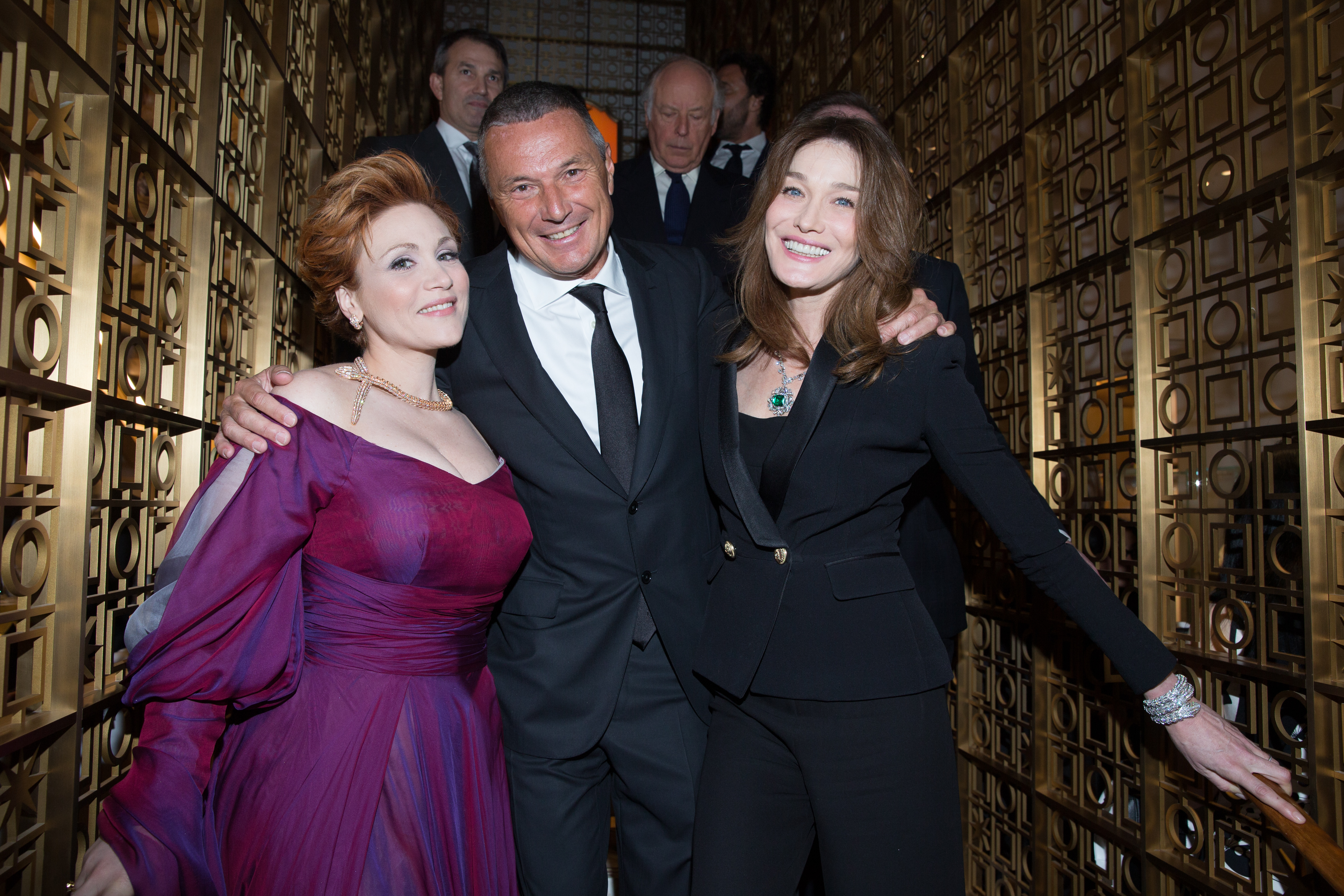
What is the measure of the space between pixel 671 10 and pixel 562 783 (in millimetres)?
6512

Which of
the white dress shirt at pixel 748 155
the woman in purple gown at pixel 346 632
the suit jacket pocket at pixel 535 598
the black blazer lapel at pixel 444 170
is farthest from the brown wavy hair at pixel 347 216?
the white dress shirt at pixel 748 155

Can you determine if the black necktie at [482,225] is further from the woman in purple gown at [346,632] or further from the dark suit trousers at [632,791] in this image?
the dark suit trousers at [632,791]

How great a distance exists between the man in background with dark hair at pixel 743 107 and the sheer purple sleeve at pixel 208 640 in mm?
2796

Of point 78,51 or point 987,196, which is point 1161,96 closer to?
point 987,196

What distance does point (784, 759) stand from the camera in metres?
1.54

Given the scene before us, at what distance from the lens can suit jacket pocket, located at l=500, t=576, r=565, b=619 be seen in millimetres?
1737

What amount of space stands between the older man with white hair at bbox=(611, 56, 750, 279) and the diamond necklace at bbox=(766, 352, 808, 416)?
154cm

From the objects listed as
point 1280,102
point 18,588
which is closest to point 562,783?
point 18,588

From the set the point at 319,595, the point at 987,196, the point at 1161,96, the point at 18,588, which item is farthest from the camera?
the point at 987,196

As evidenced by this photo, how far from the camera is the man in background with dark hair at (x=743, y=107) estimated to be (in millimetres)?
3930

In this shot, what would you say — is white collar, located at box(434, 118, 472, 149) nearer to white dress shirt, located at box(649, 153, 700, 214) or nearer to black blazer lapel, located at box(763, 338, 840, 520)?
white dress shirt, located at box(649, 153, 700, 214)

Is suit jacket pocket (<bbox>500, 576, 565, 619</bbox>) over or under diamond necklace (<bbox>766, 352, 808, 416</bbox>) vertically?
under

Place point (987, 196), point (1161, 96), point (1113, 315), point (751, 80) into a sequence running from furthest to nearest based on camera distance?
1. point (751, 80)
2. point (987, 196)
3. point (1113, 315)
4. point (1161, 96)

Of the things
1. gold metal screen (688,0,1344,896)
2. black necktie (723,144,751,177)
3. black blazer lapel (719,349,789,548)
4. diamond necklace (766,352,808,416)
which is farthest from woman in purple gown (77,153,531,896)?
black necktie (723,144,751,177)
